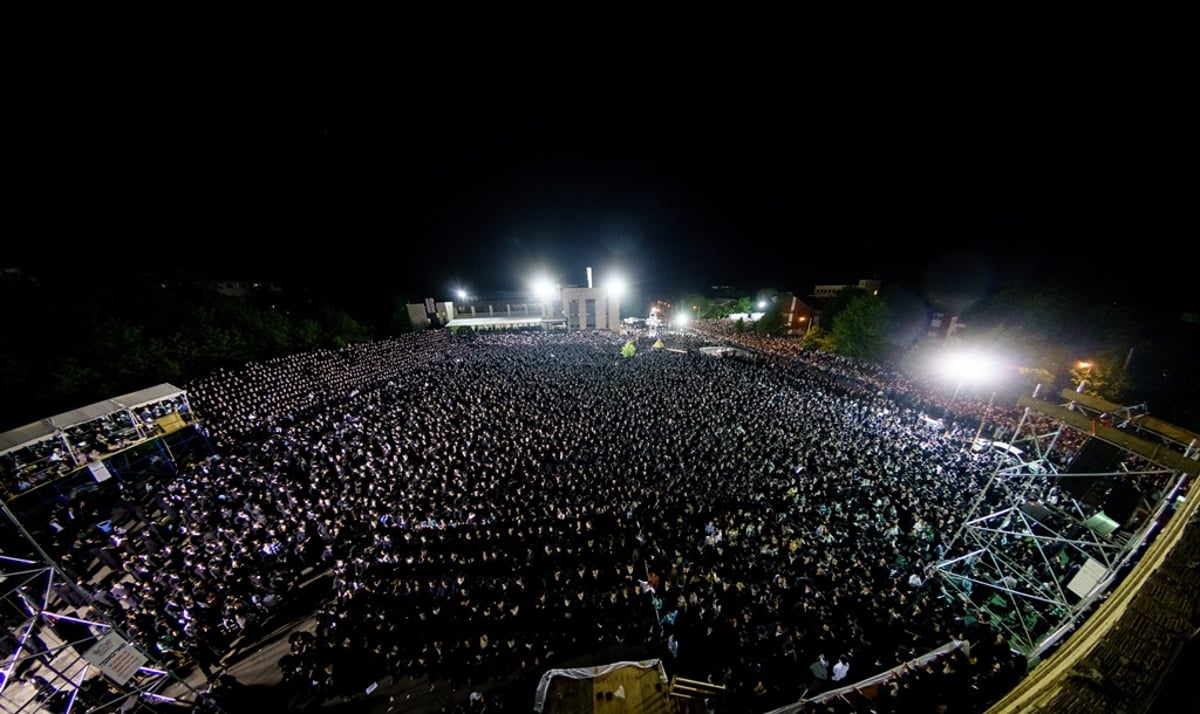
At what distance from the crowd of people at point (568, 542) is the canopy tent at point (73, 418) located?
2.49 metres

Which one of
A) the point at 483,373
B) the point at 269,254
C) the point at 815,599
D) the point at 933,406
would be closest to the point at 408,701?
the point at 815,599

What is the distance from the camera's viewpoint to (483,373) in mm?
23812

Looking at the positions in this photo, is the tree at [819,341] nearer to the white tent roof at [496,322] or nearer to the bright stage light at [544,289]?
the white tent roof at [496,322]

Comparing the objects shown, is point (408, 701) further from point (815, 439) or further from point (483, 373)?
point (483, 373)

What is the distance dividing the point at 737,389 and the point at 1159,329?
28799 mm

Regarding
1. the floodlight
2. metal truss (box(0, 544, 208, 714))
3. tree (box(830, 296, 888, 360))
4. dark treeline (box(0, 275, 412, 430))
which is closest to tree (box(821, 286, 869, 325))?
tree (box(830, 296, 888, 360))

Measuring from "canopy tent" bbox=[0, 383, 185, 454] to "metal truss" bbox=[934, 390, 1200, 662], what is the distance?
1052 inches

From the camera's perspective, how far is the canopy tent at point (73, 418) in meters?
10.8

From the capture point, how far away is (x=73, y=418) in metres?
12.2

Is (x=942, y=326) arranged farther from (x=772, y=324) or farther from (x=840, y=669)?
(x=840, y=669)

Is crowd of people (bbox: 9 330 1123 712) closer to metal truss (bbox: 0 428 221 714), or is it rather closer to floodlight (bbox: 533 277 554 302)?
metal truss (bbox: 0 428 221 714)

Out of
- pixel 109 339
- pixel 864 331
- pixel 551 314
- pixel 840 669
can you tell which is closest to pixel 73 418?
pixel 109 339

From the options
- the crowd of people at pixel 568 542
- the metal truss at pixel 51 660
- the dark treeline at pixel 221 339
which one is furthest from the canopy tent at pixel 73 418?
the metal truss at pixel 51 660

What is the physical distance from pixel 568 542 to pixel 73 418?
59.8ft
